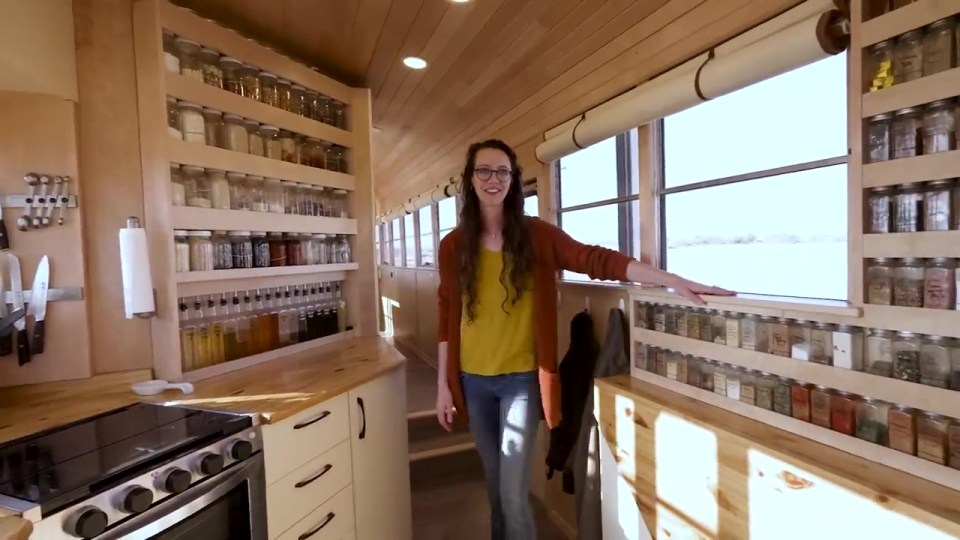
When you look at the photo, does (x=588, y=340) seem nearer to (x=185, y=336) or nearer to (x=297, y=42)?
(x=185, y=336)

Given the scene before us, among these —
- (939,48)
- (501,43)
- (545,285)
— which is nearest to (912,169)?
(939,48)

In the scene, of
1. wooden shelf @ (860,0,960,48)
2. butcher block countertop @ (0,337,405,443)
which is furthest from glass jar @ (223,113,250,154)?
wooden shelf @ (860,0,960,48)

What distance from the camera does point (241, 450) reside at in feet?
4.39

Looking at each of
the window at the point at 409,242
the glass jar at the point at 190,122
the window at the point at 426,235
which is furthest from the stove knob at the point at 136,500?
the window at the point at 409,242

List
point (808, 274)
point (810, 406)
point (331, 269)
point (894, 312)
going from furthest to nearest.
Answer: point (331, 269), point (808, 274), point (810, 406), point (894, 312)

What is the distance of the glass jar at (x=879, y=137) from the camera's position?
0.99m

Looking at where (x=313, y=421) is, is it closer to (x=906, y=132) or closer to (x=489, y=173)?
(x=489, y=173)

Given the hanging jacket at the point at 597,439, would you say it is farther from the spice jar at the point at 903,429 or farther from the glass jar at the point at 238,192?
the glass jar at the point at 238,192

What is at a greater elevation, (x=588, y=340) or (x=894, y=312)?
(x=894, y=312)

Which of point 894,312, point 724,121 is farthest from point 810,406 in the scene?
point 724,121

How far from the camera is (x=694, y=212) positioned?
1748mm

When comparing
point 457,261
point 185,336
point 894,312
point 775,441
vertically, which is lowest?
point 775,441

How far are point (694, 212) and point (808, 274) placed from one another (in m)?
0.47

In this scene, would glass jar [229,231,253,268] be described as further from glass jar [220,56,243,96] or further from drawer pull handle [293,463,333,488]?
drawer pull handle [293,463,333,488]
